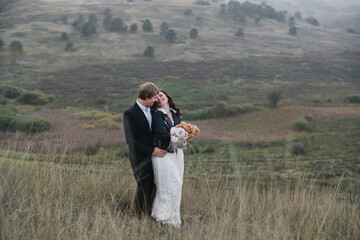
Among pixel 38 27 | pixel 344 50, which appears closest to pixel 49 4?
pixel 38 27

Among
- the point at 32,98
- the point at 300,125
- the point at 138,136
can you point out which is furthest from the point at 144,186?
the point at 32,98

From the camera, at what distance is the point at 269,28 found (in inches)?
3467

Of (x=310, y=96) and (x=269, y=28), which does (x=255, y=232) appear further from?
(x=269, y=28)

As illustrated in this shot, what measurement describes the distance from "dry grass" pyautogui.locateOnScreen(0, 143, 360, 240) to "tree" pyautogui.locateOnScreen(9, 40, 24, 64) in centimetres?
5242

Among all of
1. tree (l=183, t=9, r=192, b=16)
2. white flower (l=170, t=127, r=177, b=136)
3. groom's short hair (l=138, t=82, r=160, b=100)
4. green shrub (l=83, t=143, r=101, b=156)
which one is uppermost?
Answer: tree (l=183, t=9, r=192, b=16)

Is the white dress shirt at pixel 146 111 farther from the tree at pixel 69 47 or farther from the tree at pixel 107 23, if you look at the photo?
the tree at pixel 107 23

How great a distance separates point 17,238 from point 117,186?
2490 millimetres

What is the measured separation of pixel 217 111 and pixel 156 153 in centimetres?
2915

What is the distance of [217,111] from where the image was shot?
3328 cm

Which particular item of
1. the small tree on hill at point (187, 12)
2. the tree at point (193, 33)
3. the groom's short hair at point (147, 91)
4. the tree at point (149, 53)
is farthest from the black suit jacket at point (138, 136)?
the small tree on hill at point (187, 12)

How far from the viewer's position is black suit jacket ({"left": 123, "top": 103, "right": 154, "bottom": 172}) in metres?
4.52

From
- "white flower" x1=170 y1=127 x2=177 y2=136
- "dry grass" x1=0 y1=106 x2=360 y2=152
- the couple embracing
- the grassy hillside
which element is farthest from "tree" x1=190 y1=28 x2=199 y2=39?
"white flower" x1=170 y1=127 x2=177 y2=136

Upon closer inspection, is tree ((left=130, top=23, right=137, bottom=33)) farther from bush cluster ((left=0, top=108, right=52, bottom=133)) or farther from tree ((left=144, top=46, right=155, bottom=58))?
bush cluster ((left=0, top=108, right=52, bottom=133))

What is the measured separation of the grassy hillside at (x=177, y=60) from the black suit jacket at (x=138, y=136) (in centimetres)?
2940
